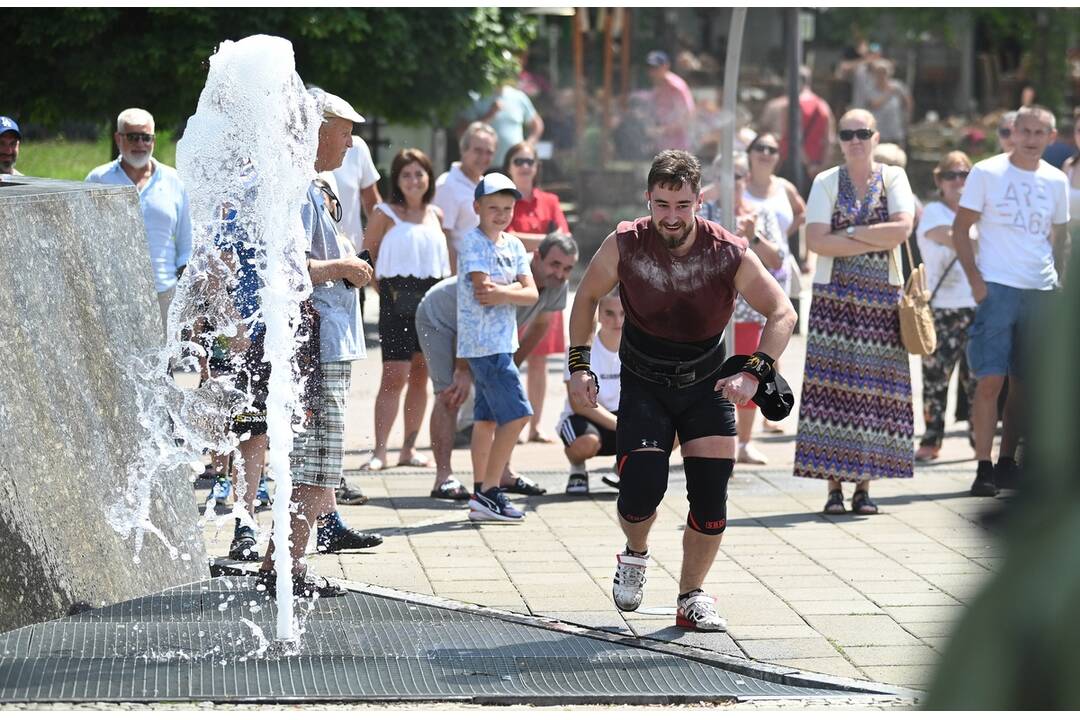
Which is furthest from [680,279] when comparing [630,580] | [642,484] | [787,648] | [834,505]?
[834,505]

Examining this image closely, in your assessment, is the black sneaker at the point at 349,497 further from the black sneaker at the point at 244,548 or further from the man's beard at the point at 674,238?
the man's beard at the point at 674,238

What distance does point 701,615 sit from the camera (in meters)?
5.45

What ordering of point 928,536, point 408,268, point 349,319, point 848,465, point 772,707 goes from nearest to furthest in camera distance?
point 772,707 < point 349,319 < point 928,536 < point 848,465 < point 408,268

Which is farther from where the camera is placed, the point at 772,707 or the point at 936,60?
the point at 936,60

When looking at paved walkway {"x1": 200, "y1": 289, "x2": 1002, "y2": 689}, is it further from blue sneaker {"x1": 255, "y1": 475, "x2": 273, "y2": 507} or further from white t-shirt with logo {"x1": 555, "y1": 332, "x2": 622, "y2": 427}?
white t-shirt with logo {"x1": 555, "y1": 332, "x2": 622, "y2": 427}

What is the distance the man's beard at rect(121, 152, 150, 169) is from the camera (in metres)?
8.22

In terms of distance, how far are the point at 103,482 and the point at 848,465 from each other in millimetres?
3800

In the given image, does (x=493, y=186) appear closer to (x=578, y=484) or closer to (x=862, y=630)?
(x=578, y=484)

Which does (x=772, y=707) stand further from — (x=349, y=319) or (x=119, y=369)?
(x=119, y=369)

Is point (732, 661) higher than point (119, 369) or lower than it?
lower

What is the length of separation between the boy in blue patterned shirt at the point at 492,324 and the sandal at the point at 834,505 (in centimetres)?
151

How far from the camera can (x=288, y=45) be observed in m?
5.72

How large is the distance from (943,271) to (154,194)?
462 centimetres

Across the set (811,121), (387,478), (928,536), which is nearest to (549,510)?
(387,478)
